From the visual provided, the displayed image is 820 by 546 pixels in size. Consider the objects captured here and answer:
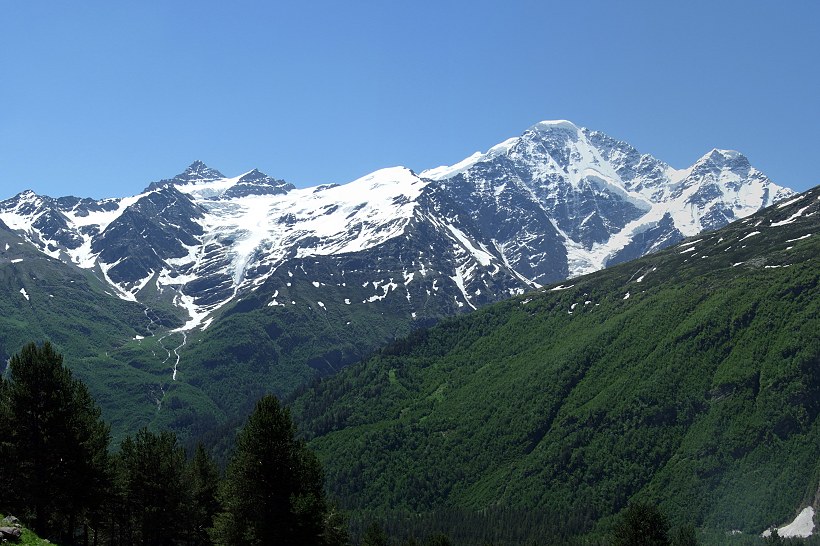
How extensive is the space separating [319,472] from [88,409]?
2153cm

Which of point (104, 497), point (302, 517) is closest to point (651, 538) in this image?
point (302, 517)

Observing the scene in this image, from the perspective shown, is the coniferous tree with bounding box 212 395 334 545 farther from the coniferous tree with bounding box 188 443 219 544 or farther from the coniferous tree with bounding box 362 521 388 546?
the coniferous tree with bounding box 362 521 388 546

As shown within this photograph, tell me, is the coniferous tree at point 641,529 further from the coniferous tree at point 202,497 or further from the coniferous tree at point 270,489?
the coniferous tree at point 270,489

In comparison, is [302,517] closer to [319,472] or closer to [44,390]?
[319,472]

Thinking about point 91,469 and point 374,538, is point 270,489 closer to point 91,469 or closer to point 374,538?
point 91,469

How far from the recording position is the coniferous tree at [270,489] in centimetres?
6112

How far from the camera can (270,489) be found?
2441 inches

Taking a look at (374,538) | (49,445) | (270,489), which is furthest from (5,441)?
(374,538)

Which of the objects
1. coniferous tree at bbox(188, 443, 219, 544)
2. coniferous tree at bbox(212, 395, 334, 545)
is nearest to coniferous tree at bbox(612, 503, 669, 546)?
coniferous tree at bbox(188, 443, 219, 544)

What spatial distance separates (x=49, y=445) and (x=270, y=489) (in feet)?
60.9

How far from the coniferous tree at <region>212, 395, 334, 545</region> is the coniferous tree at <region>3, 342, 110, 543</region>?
1269cm

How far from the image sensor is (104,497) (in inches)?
2685

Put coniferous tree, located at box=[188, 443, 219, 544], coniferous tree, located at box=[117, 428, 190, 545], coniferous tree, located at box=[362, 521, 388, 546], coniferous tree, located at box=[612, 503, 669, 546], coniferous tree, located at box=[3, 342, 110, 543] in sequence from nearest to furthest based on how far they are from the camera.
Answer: coniferous tree, located at box=[3, 342, 110, 543]
coniferous tree, located at box=[117, 428, 190, 545]
coniferous tree, located at box=[188, 443, 219, 544]
coniferous tree, located at box=[612, 503, 669, 546]
coniferous tree, located at box=[362, 521, 388, 546]

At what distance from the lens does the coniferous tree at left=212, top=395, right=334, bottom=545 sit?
6112cm
